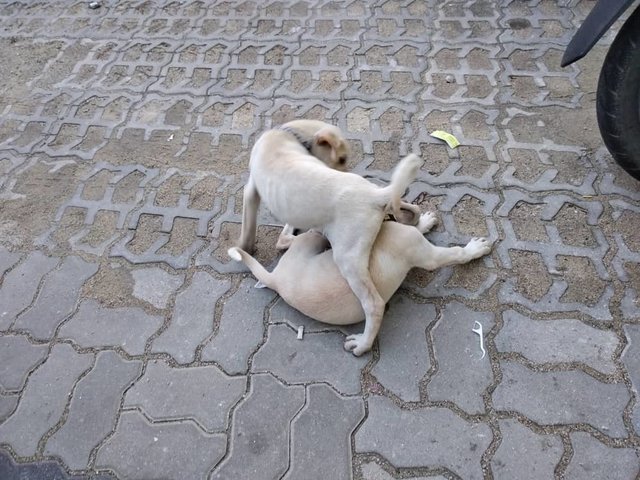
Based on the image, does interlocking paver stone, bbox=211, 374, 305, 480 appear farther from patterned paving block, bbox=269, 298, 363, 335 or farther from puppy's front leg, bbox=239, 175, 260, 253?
puppy's front leg, bbox=239, 175, 260, 253

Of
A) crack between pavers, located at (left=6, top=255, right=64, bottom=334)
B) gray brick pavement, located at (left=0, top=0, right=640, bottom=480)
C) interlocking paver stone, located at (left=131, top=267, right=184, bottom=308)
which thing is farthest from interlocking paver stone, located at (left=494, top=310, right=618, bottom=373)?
crack between pavers, located at (left=6, top=255, right=64, bottom=334)

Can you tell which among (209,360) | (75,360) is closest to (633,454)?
(209,360)

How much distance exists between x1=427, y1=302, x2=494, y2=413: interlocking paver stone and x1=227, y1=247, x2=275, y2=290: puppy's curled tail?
872 mm

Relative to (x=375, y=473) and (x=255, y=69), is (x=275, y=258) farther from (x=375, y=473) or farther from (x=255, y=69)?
(x=255, y=69)

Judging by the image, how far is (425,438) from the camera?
2146 millimetres

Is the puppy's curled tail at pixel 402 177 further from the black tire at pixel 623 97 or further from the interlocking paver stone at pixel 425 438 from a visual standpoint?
the black tire at pixel 623 97

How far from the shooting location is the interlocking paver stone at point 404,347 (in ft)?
7.63

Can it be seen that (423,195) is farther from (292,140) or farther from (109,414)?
(109,414)

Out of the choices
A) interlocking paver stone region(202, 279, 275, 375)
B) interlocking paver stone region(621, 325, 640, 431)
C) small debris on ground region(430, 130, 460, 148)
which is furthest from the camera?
small debris on ground region(430, 130, 460, 148)

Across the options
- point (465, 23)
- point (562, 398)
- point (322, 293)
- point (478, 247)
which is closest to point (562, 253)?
point (478, 247)

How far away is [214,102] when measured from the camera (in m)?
3.96

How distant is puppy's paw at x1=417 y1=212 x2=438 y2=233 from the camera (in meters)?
2.87

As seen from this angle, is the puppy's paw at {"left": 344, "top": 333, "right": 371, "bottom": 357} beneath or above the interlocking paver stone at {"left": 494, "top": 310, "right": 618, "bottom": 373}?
above

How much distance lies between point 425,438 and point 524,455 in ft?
1.32
